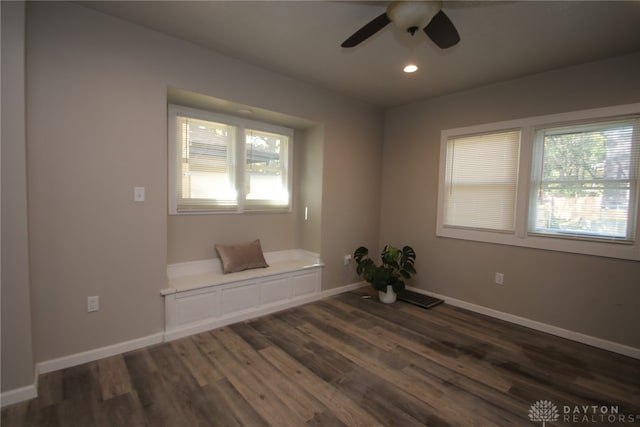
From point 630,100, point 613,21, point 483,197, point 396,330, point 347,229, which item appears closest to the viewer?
point 613,21

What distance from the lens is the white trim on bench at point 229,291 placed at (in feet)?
8.86

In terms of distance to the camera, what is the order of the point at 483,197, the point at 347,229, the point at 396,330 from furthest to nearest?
the point at 347,229, the point at 483,197, the point at 396,330

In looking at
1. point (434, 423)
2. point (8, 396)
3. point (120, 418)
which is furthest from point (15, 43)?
point (434, 423)

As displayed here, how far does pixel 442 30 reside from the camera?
182cm

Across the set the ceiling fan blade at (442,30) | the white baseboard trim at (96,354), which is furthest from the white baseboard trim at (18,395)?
the ceiling fan blade at (442,30)

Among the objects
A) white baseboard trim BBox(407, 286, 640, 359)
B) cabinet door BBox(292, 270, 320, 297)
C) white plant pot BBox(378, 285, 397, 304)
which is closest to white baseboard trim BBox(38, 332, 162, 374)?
cabinet door BBox(292, 270, 320, 297)

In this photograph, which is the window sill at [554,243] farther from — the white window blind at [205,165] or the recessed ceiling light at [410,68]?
the white window blind at [205,165]

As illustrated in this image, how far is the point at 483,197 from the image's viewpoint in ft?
11.5

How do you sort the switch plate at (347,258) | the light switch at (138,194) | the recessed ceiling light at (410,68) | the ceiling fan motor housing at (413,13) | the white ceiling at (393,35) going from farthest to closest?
the switch plate at (347,258) → the recessed ceiling light at (410,68) → the light switch at (138,194) → the white ceiling at (393,35) → the ceiling fan motor housing at (413,13)

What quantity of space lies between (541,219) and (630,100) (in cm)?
123

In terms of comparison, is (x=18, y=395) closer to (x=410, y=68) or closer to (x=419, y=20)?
(x=419, y=20)

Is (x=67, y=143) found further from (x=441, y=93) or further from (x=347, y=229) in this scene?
(x=441, y=93)

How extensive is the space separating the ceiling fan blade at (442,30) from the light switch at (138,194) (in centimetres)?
243

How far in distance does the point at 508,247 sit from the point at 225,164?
3346mm
